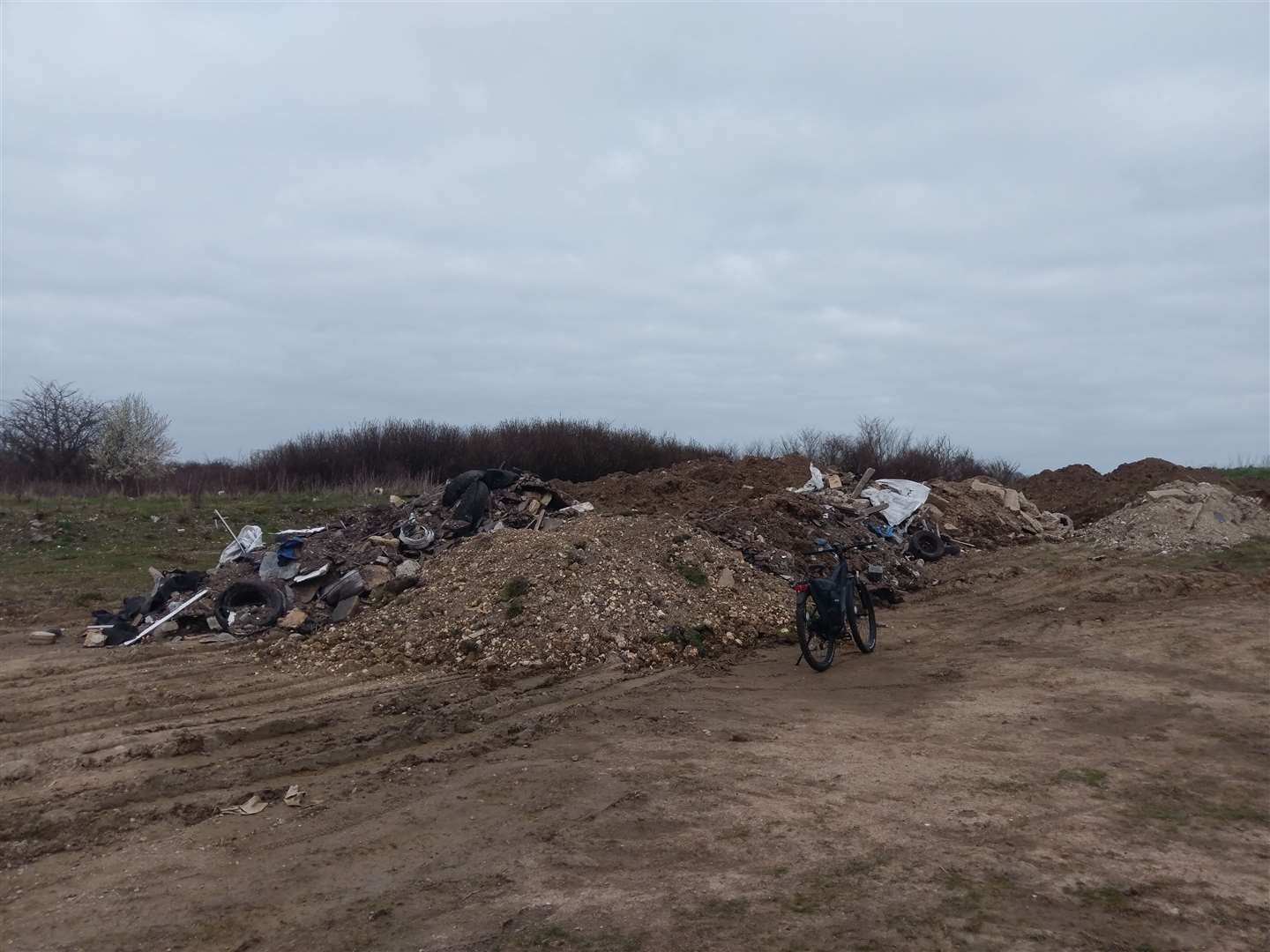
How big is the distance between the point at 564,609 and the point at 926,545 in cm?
760

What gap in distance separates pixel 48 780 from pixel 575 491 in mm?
9633

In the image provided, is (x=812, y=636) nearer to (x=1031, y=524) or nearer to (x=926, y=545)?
(x=926, y=545)

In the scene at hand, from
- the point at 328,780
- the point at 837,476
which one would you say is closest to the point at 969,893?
the point at 328,780

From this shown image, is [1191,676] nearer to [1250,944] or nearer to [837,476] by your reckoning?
[1250,944]

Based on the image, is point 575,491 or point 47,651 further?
point 575,491

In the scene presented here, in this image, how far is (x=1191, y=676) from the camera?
8094 millimetres

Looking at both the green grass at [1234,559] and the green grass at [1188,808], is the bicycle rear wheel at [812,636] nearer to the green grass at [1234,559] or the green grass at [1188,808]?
the green grass at [1188,808]

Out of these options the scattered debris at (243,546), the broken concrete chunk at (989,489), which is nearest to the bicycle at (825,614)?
the scattered debris at (243,546)

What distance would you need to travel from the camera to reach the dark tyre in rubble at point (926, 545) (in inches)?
568

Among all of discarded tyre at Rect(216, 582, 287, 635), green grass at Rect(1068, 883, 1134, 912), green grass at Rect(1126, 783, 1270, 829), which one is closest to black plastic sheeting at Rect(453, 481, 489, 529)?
discarded tyre at Rect(216, 582, 287, 635)

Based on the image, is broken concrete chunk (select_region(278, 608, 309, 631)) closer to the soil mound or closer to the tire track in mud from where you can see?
the tire track in mud

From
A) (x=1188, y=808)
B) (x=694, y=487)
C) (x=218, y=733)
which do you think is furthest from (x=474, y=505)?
(x=1188, y=808)

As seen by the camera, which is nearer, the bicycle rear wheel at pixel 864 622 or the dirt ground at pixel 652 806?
the dirt ground at pixel 652 806

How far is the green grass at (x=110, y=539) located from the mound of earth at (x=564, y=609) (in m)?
4.80
